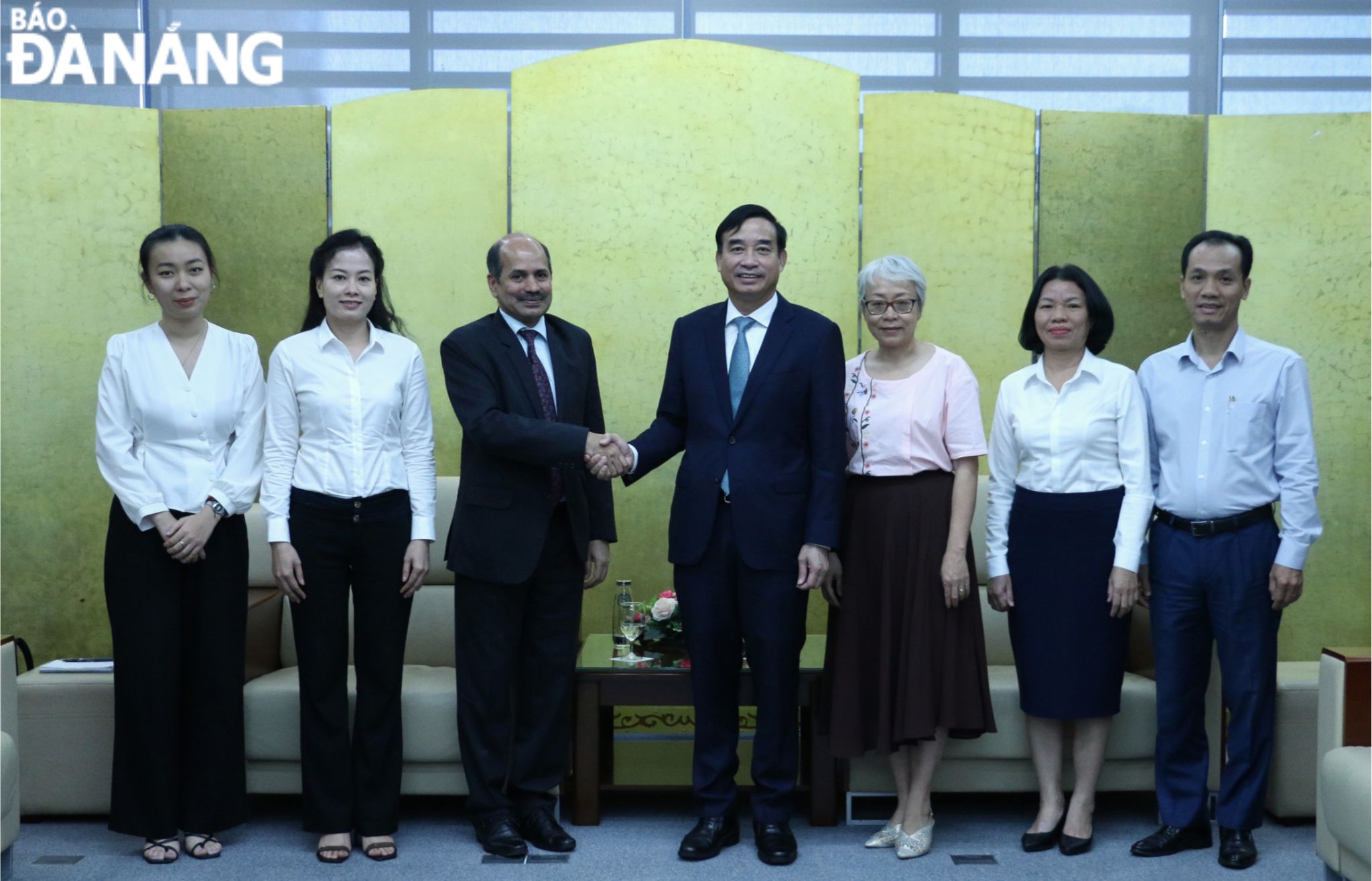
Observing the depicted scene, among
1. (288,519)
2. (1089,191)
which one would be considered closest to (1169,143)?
(1089,191)

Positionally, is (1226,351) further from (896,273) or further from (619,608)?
(619,608)

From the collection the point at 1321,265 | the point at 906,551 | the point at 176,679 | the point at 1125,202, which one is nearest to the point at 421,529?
the point at 176,679

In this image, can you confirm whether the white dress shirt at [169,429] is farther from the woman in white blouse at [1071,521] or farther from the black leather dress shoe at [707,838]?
the woman in white blouse at [1071,521]

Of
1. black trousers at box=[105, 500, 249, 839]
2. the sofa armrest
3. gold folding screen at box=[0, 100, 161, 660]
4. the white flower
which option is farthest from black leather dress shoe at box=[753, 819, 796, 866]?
gold folding screen at box=[0, 100, 161, 660]

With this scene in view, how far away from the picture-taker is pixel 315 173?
451 centimetres

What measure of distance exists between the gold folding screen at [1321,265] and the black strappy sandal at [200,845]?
373cm

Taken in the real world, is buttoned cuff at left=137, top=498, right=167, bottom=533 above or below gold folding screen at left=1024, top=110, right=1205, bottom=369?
below

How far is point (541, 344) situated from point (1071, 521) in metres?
1.51

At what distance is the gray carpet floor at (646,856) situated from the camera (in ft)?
10.3

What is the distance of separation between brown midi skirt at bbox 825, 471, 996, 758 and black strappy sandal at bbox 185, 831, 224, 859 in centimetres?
169

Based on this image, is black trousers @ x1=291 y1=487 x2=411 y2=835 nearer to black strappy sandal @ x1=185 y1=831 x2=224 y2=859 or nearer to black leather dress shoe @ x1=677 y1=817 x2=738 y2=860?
black strappy sandal @ x1=185 y1=831 x2=224 y2=859

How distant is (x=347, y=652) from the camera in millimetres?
3266

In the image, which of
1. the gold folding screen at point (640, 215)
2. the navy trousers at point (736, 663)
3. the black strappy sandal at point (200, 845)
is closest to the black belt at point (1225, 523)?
the navy trousers at point (736, 663)

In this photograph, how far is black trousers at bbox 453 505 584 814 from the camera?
3.26m
